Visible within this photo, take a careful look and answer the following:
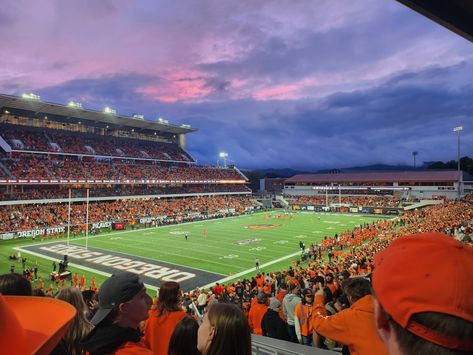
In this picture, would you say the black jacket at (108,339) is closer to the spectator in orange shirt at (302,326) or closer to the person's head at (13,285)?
the person's head at (13,285)

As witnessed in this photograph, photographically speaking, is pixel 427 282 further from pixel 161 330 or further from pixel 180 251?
pixel 180 251

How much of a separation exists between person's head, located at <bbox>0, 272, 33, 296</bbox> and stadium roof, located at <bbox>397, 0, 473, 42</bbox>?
6251 mm

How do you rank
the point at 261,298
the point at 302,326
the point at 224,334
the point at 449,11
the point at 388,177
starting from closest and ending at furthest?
the point at 224,334 < the point at 449,11 < the point at 302,326 < the point at 261,298 < the point at 388,177

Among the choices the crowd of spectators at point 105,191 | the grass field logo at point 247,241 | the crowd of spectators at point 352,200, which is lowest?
the grass field logo at point 247,241

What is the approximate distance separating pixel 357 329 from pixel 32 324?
2.19 metres

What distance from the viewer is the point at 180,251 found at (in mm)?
29969

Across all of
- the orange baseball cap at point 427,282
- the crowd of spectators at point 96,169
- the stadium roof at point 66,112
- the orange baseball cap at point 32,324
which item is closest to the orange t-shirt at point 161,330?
the orange baseball cap at point 32,324

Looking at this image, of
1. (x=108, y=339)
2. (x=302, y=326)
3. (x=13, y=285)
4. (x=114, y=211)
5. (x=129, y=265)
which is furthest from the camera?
(x=114, y=211)

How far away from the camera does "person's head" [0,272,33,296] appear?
3020 millimetres

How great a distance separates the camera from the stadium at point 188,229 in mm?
3887

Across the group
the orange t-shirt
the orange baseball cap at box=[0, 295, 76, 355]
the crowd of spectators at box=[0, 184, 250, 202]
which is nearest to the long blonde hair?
the orange t-shirt

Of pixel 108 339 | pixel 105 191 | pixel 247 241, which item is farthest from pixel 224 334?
pixel 105 191

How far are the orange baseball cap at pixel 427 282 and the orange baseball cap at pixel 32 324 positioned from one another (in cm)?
141

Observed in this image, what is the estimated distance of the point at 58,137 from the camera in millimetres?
57844
